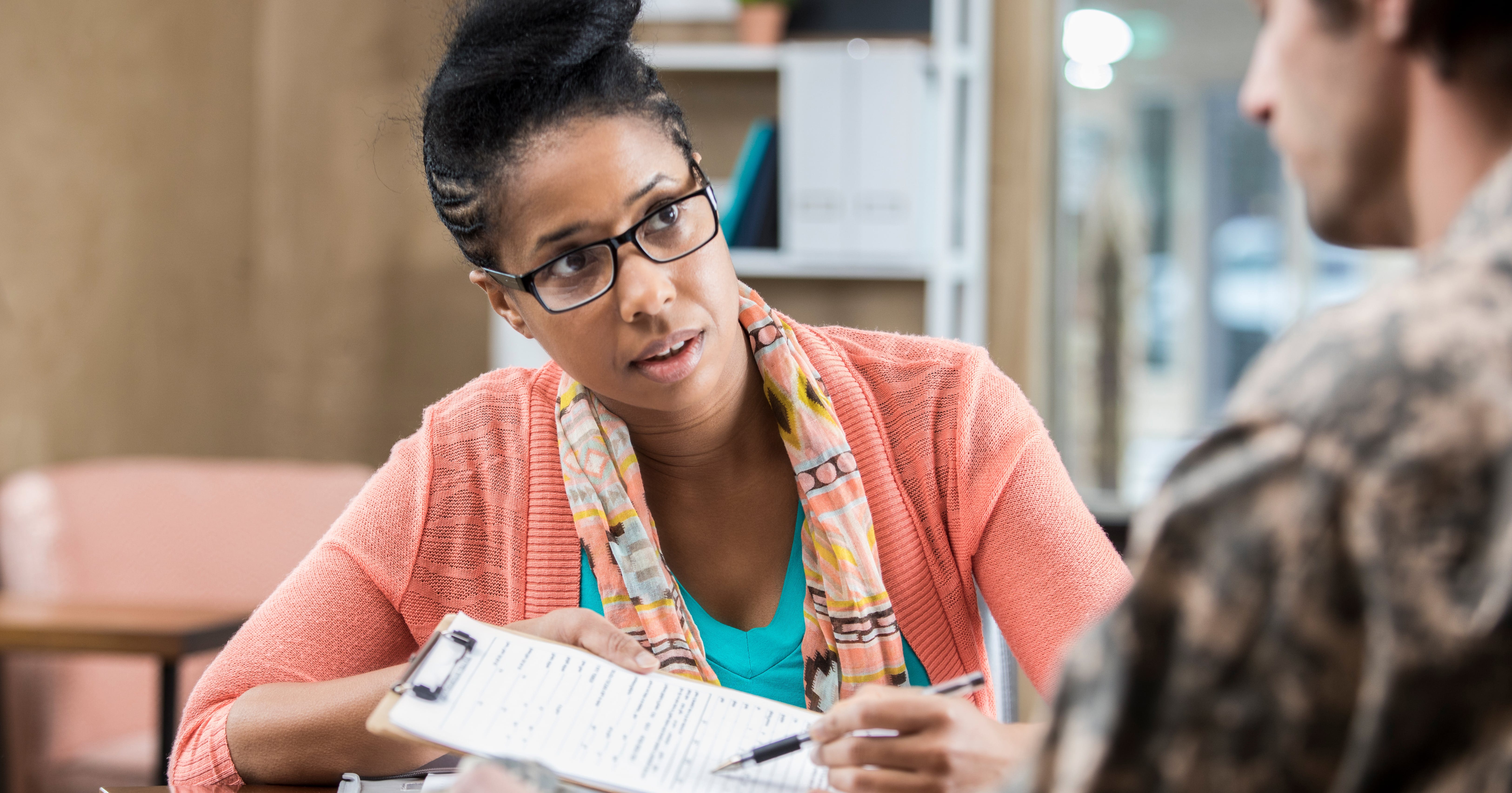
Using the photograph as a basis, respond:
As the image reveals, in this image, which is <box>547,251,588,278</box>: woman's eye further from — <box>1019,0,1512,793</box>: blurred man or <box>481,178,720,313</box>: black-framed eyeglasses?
<box>1019,0,1512,793</box>: blurred man

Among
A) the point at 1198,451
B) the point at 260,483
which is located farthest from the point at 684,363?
the point at 260,483

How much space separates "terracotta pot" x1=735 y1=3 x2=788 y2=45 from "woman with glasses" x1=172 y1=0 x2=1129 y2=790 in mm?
1416

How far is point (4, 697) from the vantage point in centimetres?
206

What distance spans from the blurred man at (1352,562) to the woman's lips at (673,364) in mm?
741

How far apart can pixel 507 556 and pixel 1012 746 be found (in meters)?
0.64

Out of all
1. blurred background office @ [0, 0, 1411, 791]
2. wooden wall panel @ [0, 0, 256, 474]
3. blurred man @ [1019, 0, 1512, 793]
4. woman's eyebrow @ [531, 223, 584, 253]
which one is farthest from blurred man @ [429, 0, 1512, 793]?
wooden wall panel @ [0, 0, 256, 474]

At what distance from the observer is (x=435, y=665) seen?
0.87 m

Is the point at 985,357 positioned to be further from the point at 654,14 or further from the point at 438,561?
the point at 654,14

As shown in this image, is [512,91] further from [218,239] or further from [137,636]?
[218,239]

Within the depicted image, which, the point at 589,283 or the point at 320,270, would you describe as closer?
the point at 589,283

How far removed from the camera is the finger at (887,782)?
2.51 feet

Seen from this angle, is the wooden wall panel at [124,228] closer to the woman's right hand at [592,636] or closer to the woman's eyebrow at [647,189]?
the woman's eyebrow at [647,189]

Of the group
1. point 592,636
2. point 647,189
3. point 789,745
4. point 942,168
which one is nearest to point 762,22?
point 942,168

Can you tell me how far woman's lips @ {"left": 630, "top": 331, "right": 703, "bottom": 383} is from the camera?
3.77ft
